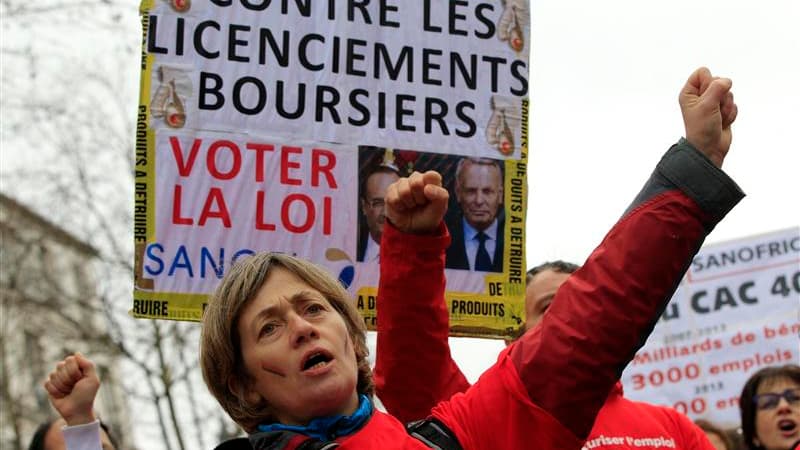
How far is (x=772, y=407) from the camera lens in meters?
5.65

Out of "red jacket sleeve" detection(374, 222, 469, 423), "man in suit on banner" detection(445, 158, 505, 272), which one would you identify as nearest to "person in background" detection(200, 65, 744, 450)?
"red jacket sleeve" detection(374, 222, 469, 423)

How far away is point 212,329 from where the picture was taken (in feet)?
10.3

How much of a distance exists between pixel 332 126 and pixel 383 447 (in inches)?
82.0

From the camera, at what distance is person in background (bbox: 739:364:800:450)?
5.61m

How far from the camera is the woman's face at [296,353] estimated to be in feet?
9.62

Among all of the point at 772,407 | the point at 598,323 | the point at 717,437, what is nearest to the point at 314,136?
the point at 772,407

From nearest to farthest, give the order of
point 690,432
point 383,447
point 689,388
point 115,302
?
point 383,447, point 690,432, point 689,388, point 115,302

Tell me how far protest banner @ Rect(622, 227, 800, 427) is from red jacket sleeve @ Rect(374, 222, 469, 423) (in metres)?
5.14

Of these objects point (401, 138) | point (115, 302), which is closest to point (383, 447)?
point (401, 138)

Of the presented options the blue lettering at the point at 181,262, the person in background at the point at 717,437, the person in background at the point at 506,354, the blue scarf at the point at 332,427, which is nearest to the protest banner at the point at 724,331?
the person in background at the point at 717,437

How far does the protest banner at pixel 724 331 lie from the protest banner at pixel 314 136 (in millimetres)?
4261

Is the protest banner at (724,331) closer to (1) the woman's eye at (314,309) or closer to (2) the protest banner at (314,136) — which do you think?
(2) the protest banner at (314,136)

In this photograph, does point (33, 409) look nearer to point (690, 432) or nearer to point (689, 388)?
point (689, 388)

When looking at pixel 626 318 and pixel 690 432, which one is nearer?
pixel 626 318
